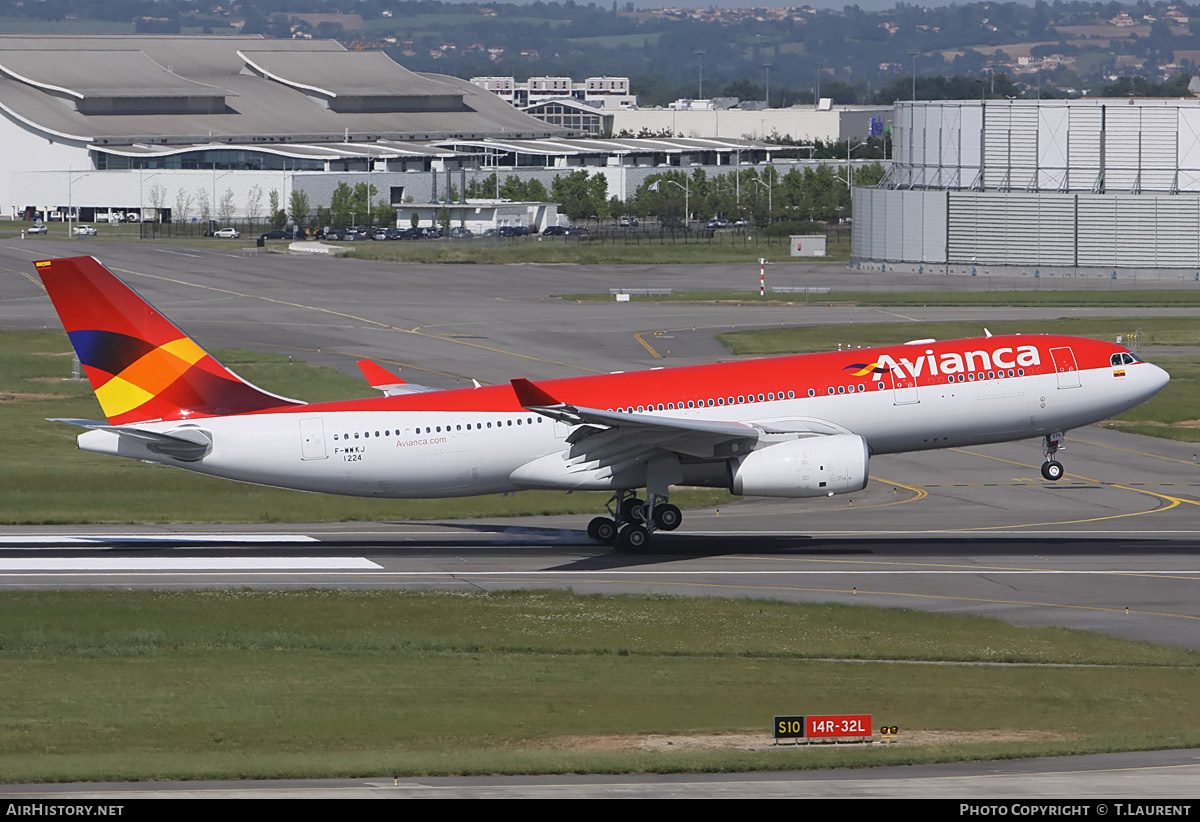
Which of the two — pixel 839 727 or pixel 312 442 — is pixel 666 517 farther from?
pixel 839 727

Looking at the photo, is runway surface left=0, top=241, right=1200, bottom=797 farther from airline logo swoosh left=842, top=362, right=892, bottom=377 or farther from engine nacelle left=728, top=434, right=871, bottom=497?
airline logo swoosh left=842, top=362, right=892, bottom=377

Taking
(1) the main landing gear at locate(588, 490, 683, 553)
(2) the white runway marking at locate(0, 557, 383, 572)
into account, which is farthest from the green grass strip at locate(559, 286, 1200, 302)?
(2) the white runway marking at locate(0, 557, 383, 572)

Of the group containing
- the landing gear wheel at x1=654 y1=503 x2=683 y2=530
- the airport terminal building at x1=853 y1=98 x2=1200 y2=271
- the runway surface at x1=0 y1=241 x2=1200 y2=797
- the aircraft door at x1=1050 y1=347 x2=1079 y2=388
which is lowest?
the runway surface at x1=0 y1=241 x2=1200 y2=797

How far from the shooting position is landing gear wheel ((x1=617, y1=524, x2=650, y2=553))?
48.1 metres

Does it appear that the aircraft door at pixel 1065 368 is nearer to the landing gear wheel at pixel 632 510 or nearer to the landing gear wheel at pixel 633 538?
the landing gear wheel at pixel 632 510

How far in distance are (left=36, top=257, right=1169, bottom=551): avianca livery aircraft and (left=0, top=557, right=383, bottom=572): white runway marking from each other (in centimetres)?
237

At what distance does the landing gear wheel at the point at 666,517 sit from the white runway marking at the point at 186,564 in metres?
8.63

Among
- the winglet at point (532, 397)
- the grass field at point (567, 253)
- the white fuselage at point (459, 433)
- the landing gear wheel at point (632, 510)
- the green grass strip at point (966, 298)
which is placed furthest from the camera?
A: the grass field at point (567, 253)

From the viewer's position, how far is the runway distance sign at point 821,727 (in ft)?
90.6

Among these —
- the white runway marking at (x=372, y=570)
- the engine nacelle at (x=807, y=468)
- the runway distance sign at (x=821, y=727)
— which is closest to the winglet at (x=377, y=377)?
the white runway marking at (x=372, y=570)

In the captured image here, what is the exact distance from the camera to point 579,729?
29.6 metres

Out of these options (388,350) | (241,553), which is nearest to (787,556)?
(241,553)

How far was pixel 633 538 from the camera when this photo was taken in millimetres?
48094

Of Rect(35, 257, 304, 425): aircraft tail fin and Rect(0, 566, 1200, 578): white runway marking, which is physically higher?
Rect(35, 257, 304, 425): aircraft tail fin
